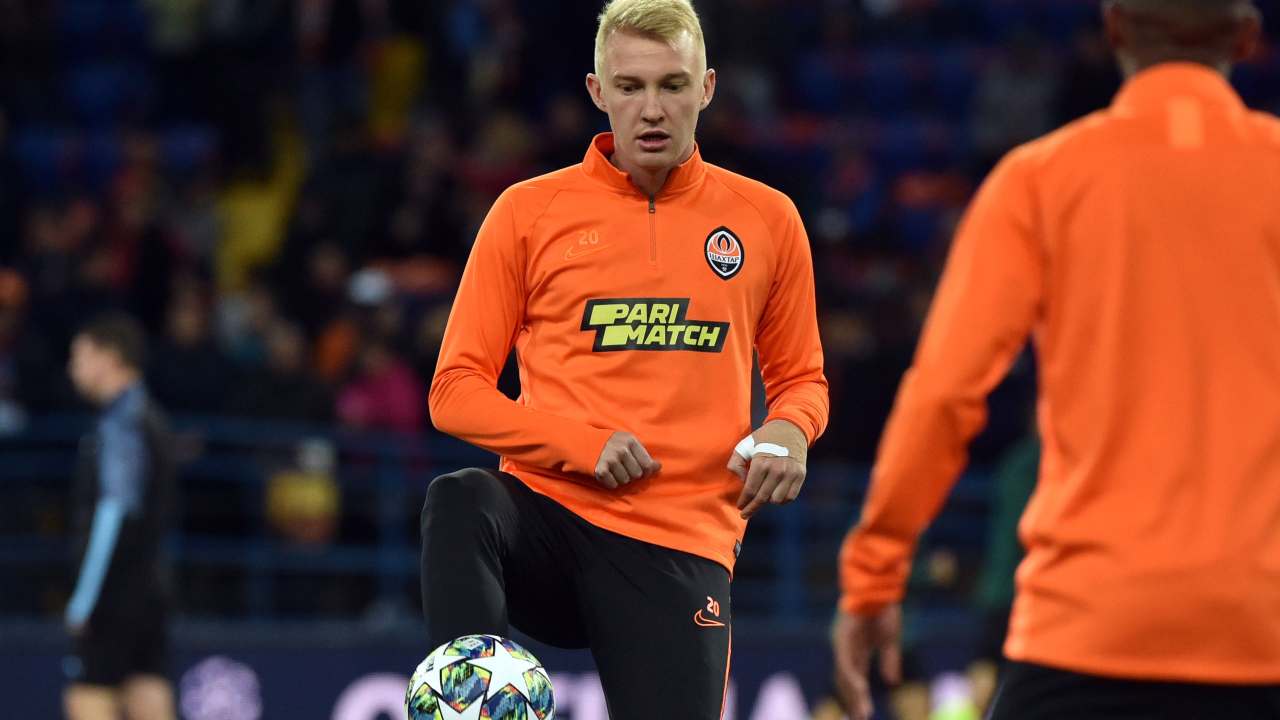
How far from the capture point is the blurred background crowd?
11.6 m

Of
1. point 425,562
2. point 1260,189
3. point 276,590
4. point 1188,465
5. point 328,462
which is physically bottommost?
point 276,590

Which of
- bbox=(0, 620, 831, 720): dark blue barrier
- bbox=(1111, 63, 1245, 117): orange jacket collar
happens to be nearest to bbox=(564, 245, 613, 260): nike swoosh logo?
bbox=(1111, 63, 1245, 117): orange jacket collar

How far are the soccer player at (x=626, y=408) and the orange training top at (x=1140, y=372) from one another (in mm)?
1374

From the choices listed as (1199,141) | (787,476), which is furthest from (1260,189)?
(787,476)

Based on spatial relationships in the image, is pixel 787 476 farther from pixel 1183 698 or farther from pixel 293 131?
pixel 293 131

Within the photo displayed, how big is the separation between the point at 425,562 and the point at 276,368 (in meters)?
7.48

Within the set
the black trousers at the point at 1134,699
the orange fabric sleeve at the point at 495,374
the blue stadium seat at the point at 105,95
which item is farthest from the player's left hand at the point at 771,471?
the blue stadium seat at the point at 105,95

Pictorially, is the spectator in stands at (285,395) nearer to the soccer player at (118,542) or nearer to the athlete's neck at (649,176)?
the soccer player at (118,542)

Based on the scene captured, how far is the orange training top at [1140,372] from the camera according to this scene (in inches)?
115

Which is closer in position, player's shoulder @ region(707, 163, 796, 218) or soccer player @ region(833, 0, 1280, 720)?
soccer player @ region(833, 0, 1280, 720)

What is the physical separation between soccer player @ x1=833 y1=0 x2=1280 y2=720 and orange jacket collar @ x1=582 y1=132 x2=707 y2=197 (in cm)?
161

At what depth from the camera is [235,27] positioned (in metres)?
15.7

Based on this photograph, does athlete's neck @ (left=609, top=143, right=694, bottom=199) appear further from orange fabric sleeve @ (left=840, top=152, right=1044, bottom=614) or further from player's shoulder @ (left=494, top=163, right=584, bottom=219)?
orange fabric sleeve @ (left=840, top=152, right=1044, bottom=614)

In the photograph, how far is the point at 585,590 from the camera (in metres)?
4.45
